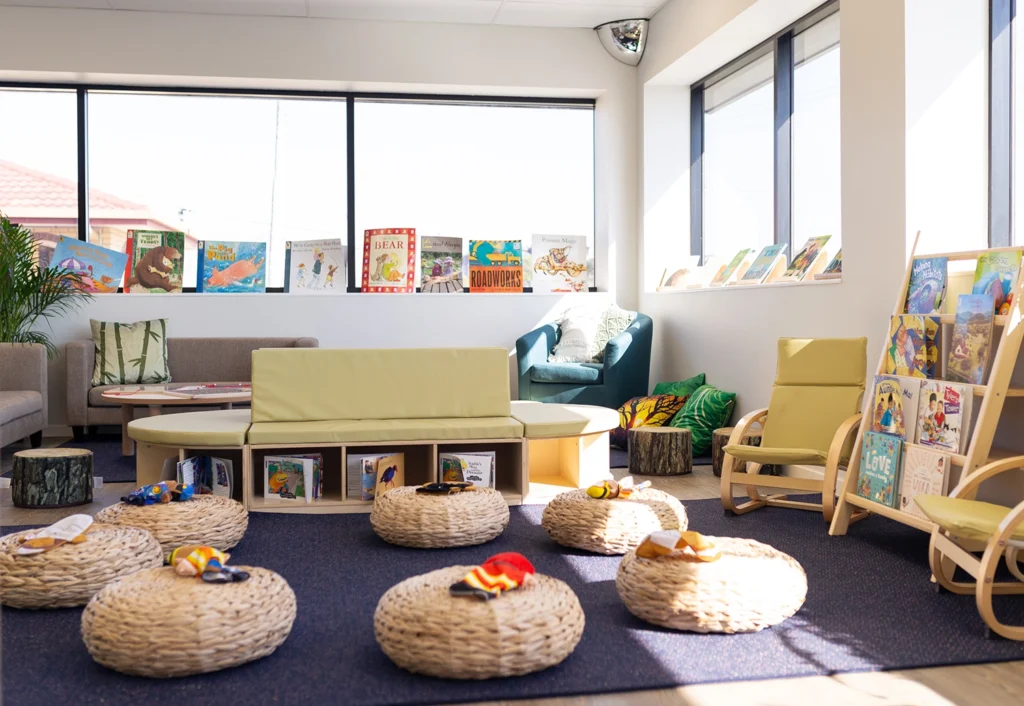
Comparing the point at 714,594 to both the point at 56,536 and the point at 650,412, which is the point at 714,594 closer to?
the point at 56,536

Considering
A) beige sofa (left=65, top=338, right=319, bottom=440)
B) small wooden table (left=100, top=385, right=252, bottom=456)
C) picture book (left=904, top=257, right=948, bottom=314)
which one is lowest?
small wooden table (left=100, top=385, right=252, bottom=456)

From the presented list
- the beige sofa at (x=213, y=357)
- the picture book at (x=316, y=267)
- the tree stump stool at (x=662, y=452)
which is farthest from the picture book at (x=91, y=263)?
the tree stump stool at (x=662, y=452)

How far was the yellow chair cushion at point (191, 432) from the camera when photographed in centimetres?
442

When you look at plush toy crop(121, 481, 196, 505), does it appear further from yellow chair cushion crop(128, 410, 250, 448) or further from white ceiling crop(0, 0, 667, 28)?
white ceiling crop(0, 0, 667, 28)

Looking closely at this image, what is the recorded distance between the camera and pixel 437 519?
3.80m

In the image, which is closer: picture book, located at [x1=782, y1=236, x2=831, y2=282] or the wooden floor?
the wooden floor

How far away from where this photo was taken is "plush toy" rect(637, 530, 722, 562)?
294 centimetres

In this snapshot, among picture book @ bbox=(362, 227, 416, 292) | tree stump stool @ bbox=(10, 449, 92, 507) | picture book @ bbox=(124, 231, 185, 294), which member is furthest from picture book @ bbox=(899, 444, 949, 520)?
picture book @ bbox=(124, 231, 185, 294)

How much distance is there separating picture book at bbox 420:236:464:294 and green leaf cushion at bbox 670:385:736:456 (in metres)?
2.60

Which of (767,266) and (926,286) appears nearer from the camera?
(926,286)

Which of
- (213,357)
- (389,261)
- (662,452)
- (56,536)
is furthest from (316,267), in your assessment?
(56,536)

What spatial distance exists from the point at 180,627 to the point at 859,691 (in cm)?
174

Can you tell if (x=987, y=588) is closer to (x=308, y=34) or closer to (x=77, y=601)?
(x=77, y=601)

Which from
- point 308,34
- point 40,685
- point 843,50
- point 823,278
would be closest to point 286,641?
point 40,685
